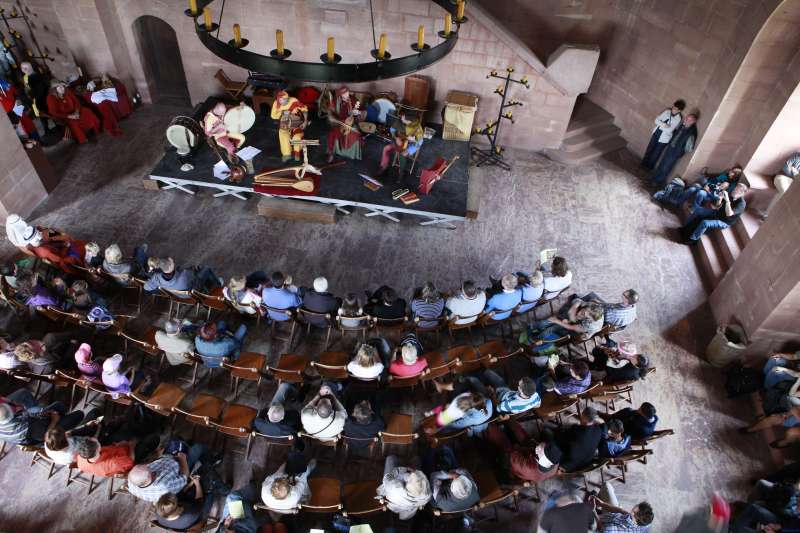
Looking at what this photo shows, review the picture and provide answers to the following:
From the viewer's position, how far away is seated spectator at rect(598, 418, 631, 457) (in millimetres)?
5656

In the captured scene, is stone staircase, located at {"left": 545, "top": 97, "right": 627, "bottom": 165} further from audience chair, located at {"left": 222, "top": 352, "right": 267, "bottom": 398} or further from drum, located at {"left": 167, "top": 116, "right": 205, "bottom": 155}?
audience chair, located at {"left": 222, "top": 352, "right": 267, "bottom": 398}

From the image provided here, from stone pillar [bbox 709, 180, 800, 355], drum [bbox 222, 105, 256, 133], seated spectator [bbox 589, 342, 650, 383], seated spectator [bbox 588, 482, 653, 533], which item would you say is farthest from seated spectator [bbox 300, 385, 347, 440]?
stone pillar [bbox 709, 180, 800, 355]

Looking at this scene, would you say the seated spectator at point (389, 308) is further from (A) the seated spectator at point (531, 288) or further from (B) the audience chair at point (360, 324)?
(A) the seated spectator at point (531, 288)

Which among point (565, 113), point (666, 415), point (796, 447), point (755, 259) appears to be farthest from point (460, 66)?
point (796, 447)

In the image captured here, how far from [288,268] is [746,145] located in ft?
25.6

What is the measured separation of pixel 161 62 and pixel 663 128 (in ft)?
34.5

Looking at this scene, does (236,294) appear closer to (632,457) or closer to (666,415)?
(632,457)

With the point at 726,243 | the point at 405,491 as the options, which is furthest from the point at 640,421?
the point at 726,243

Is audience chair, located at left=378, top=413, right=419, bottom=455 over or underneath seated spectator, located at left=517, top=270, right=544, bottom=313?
underneath

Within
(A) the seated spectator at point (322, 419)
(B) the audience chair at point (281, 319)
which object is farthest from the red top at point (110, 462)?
(B) the audience chair at point (281, 319)

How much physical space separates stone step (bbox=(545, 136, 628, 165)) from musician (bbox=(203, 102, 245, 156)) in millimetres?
5955

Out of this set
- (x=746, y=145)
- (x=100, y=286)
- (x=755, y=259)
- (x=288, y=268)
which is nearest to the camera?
(x=755, y=259)

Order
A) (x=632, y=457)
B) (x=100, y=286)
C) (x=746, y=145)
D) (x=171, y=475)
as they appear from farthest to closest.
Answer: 1. (x=746, y=145)
2. (x=100, y=286)
3. (x=632, y=457)
4. (x=171, y=475)

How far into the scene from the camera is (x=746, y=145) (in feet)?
30.3
